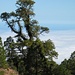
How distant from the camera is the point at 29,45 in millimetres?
50500

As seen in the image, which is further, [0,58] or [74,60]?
[74,60]

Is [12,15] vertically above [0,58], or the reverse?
[12,15]

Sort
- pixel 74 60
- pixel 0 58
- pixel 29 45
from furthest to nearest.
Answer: pixel 74 60
pixel 29 45
pixel 0 58

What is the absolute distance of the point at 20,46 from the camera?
5131 centimetres

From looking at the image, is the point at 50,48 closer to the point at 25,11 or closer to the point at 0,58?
the point at 25,11

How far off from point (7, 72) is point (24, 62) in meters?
13.7

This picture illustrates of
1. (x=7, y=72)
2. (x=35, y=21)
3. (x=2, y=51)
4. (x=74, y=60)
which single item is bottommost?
(x=7, y=72)

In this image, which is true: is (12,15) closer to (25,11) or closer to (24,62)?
(25,11)

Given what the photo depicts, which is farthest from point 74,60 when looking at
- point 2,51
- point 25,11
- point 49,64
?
point 2,51

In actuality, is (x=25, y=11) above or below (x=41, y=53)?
above

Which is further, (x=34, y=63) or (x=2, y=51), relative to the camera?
(x=34, y=63)

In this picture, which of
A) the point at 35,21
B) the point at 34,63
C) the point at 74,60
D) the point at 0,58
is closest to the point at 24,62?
the point at 34,63

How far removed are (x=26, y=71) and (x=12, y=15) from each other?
8810mm

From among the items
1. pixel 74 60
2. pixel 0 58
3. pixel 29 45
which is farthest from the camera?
pixel 74 60
